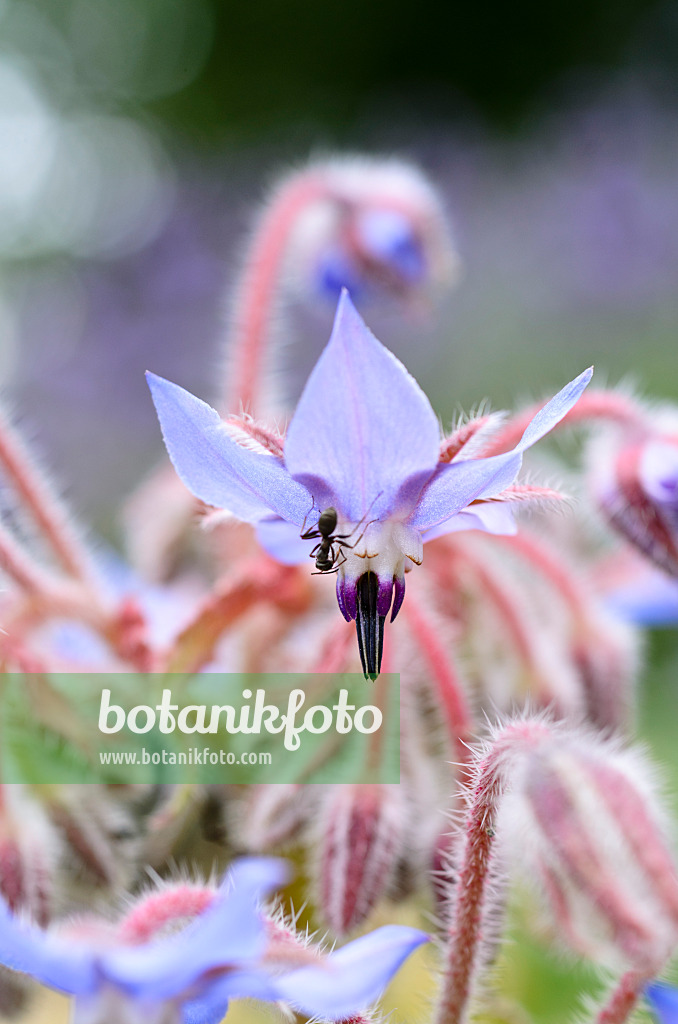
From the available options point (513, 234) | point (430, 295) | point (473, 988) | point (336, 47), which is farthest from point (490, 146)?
point (473, 988)

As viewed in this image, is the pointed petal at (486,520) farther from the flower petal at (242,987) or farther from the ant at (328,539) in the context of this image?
the flower petal at (242,987)

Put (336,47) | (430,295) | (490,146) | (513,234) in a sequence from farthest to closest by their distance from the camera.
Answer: (336,47) < (490,146) < (513,234) < (430,295)

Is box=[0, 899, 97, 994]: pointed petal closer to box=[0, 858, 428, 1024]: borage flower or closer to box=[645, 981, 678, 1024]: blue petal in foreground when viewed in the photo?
box=[0, 858, 428, 1024]: borage flower

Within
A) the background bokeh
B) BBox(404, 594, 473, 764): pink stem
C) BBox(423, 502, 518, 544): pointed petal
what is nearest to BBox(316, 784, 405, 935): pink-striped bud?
BBox(404, 594, 473, 764): pink stem

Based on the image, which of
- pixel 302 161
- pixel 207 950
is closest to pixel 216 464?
pixel 207 950

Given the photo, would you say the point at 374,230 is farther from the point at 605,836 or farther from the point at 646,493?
A: the point at 605,836

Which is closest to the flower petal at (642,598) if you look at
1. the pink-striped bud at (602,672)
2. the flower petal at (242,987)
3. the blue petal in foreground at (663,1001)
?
the pink-striped bud at (602,672)

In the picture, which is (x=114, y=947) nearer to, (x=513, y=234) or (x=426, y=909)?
(x=426, y=909)
